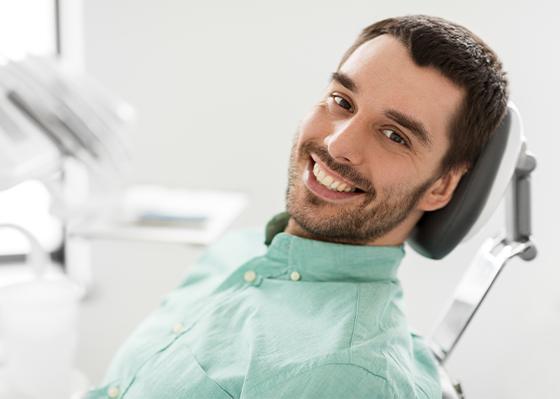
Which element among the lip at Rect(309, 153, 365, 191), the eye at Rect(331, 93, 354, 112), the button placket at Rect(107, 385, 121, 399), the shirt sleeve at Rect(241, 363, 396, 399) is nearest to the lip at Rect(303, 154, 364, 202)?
the lip at Rect(309, 153, 365, 191)

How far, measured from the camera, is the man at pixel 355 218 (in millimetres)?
1047

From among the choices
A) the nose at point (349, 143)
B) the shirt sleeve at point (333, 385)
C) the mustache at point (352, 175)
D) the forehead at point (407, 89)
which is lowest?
the shirt sleeve at point (333, 385)

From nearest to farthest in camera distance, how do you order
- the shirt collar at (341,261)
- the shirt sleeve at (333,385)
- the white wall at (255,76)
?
the shirt sleeve at (333,385)
the shirt collar at (341,261)
the white wall at (255,76)

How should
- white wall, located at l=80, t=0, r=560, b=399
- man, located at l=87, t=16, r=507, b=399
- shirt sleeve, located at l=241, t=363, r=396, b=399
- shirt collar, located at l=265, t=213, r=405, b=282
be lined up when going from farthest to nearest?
white wall, located at l=80, t=0, r=560, b=399 < shirt collar, located at l=265, t=213, r=405, b=282 < man, located at l=87, t=16, r=507, b=399 < shirt sleeve, located at l=241, t=363, r=396, b=399

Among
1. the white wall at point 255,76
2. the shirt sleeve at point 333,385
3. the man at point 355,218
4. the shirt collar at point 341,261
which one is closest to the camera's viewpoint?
the shirt sleeve at point 333,385

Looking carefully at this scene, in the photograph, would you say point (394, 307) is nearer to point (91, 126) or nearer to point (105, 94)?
point (91, 126)

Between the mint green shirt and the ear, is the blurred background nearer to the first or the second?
the ear

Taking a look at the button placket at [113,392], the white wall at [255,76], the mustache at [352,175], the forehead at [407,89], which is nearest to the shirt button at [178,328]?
the button placket at [113,392]

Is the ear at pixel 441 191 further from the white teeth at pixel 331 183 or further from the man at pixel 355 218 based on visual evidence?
the white teeth at pixel 331 183

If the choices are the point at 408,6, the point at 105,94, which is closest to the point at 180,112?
the point at 105,94

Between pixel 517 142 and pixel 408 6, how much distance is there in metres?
0.76

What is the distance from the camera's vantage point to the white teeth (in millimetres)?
1160

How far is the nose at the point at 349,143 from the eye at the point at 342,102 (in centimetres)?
8

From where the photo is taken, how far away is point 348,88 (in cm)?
119
